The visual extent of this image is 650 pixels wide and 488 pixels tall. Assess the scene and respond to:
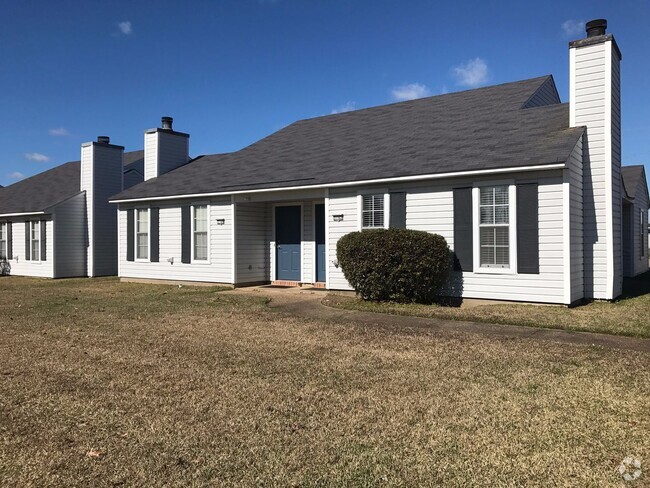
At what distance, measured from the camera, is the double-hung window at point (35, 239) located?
70.6 feet

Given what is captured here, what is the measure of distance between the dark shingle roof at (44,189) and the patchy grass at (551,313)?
1590 centimetres

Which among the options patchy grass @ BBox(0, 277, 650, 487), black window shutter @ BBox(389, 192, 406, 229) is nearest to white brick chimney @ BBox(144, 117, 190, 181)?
black window shutter @ BBox(389, 192, 406, 229)

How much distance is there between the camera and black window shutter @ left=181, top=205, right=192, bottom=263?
1634 cm

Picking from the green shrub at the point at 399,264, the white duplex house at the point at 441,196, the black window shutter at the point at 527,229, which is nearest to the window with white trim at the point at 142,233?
the white duplex house at the point at 441,196

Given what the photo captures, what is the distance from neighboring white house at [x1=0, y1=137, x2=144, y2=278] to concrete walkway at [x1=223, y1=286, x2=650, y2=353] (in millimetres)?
12677

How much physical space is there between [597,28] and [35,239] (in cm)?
2159

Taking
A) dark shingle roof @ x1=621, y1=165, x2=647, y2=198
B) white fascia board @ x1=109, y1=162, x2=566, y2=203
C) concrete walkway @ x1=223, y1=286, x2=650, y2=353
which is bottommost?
concrete walkway @ x1=223, y1=286, x2=650, y2=353

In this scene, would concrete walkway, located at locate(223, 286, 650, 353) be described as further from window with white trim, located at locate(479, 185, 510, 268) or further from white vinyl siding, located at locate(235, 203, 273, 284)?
white vinyl siding, located at locate(235, 203, 273, 284)

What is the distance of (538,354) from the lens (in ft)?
21.1

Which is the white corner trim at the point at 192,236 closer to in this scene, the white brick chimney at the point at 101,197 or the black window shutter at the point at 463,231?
the white brick chimney at the point at 101,197

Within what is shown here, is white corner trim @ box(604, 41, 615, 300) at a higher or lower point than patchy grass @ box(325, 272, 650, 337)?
higher

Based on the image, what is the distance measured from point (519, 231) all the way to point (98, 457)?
891 cm

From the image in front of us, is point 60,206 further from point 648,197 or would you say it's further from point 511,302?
point 648,197

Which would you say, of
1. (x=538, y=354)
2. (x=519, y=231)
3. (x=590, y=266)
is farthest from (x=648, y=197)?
(x=538, y=354)
